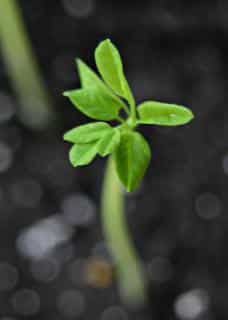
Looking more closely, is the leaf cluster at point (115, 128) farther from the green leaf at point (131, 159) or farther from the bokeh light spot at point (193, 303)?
the bokeh light spot at point (193, 303)

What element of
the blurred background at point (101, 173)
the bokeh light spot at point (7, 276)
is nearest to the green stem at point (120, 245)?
the blurred background at point (101, 173)

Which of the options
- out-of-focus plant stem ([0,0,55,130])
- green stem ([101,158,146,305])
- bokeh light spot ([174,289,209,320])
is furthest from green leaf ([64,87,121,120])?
bokeh light spot ([174,289,209,320])

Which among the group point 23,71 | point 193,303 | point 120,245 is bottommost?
point 193,303

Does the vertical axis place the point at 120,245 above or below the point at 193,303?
above

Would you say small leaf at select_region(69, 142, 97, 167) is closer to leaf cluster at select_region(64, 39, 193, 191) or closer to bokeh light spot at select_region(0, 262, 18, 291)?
leaf cluster at select_region(64, 39, 193, 191)

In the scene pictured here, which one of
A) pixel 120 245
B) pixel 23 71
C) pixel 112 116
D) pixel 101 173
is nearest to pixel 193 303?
pixel 120 245

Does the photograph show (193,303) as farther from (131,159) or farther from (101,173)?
(131,159)

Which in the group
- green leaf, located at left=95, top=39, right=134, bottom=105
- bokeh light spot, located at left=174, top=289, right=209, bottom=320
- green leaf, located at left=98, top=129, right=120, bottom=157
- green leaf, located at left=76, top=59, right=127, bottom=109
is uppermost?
green leaf, located at left=95, top=39, right=134, bottom=105
